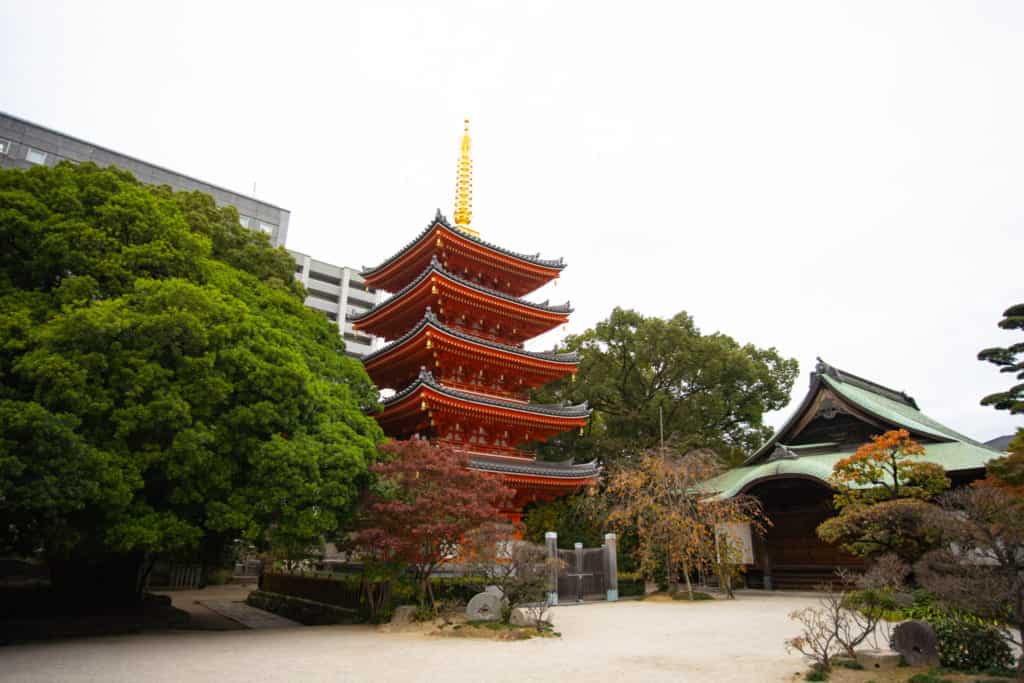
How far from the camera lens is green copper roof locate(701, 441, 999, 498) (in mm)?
18484

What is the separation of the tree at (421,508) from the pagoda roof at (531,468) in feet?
17.9

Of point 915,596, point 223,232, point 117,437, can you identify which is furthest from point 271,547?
point 915,596

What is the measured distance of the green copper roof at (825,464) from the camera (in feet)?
60.6

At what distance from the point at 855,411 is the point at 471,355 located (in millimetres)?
13604

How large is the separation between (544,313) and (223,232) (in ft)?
38.3

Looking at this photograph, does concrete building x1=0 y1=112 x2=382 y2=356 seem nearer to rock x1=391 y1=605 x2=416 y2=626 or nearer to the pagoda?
the pagoda

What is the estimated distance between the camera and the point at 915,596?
1320 cm

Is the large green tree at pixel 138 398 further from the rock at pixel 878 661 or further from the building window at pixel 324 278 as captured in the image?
the building window at pixel 324 278

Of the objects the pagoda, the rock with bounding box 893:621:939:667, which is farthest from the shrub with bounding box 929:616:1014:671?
the pagoda

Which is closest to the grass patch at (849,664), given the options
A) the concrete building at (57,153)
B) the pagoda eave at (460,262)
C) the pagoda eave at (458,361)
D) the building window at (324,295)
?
the pagoda eave at (458,361)

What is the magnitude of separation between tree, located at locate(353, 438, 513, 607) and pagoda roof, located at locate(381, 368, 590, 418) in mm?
5304

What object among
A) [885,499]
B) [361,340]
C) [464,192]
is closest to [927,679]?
[885,499]

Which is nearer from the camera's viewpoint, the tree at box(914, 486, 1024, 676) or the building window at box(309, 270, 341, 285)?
the tree at box(914, 486, 1024, 676)

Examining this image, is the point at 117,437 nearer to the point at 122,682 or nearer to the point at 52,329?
the point at 52,329
